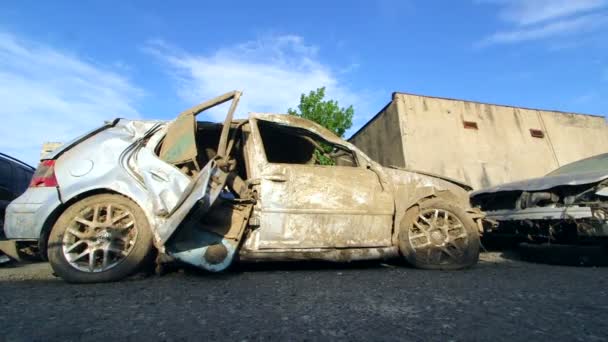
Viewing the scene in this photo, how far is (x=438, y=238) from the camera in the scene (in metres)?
3.62

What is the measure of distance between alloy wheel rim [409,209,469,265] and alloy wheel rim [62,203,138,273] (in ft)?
9.74

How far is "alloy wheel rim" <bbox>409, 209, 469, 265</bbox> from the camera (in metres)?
3.58

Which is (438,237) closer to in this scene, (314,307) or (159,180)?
(314,307)

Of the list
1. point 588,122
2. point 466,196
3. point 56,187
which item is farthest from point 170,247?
point 588,122

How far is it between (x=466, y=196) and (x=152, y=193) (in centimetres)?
362

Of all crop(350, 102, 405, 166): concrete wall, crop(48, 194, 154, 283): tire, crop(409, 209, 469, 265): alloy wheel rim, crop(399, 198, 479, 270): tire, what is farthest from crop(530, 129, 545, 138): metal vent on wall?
crop(48, 194, 154, 283): tire

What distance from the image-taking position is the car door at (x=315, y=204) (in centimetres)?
333

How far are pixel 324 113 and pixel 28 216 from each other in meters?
12.2

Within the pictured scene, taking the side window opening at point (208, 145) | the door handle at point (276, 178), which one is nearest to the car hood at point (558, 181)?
the door handle at point (276, 178)

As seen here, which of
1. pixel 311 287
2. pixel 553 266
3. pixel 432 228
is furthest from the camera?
pixel 553 266

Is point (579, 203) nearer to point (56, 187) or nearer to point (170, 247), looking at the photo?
point (170, 247)

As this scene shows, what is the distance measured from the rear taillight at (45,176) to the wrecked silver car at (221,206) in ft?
0.04

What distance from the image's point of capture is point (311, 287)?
268 cm

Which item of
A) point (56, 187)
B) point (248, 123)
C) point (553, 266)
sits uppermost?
point (248, 123)
